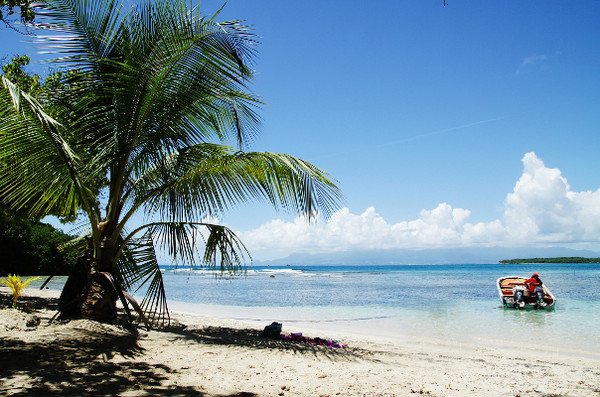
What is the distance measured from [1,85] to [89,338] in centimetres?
322

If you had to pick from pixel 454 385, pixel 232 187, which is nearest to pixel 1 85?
pixel 232 187

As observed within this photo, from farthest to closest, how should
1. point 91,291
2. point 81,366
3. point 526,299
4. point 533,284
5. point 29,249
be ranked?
1. point 29,249
2. point 533,284
3. point 526,299
4. point 91,291
5. point 81,366

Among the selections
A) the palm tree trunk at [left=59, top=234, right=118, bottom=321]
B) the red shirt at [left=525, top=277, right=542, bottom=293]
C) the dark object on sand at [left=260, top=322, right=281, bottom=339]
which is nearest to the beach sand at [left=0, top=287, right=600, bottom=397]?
the palm tree trunk at [left=59, top=234, right=118, bottom=321]

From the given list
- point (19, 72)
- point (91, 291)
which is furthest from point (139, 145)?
point (19, 72)

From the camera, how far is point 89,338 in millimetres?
4879

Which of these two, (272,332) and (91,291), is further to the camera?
(272,332)

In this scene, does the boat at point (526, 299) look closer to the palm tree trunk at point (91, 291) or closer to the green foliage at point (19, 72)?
the palm tree trunk at point (91, 291)

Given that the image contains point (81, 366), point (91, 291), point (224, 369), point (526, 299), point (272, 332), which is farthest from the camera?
point (526, 299)

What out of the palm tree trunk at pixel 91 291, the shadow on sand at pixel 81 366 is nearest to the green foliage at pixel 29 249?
the palm tree trunk at pixel 91 291

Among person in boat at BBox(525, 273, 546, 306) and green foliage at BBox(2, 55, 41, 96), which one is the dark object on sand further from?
person in boat at BBox(525, 273, 546, 306)

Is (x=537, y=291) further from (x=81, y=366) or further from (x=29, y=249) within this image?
(x=29, y=249)

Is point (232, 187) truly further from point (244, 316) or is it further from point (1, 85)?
point (244, 316)

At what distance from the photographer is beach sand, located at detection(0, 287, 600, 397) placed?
370cm

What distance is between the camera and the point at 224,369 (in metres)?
4.58
